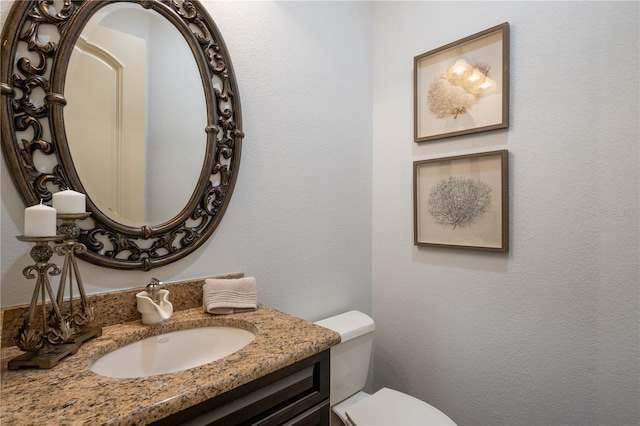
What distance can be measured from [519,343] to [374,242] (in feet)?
2.76

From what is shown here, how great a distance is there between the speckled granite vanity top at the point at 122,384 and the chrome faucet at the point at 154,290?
104mm

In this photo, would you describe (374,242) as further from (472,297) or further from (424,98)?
(424,98)

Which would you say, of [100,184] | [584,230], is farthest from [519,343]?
[100,184]

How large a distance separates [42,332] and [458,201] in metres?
1.58

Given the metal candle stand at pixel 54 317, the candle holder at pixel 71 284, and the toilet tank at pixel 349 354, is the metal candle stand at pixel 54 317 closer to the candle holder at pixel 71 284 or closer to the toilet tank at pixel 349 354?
the candle holder at pixel 71 284

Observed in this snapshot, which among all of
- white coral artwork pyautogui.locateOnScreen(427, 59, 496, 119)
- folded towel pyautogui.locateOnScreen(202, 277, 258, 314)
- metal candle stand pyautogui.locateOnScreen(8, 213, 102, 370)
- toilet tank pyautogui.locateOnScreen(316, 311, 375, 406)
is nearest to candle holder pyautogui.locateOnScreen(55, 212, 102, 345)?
metal candle stand pyautogui.locateOnScreen(8, 213, 102, 370)

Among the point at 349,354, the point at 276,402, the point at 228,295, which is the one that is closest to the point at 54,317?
the point at 228,295

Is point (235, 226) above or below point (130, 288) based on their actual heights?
above

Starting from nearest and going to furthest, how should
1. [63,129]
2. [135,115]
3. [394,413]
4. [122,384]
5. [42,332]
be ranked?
[122,384] → [42,332] → [63,129] → [135,115] → [394,413]

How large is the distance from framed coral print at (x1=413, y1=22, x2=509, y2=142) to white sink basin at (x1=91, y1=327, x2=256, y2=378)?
1288 mm

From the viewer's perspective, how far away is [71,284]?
2.88ft

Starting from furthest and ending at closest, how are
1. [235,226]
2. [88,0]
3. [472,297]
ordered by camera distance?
[472,297]
[235,226]
[88,0]

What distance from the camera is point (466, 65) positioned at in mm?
1520

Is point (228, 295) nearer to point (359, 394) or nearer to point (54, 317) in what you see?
point (54, 317)
